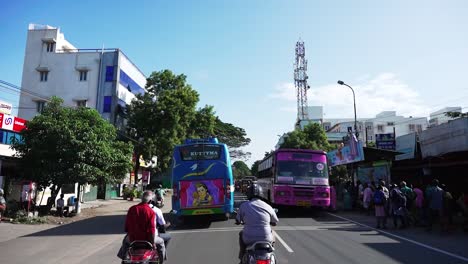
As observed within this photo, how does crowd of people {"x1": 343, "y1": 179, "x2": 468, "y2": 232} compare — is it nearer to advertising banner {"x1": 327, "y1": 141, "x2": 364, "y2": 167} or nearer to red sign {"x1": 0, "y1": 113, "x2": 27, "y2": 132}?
advertising banner {"x1": 327, "y1": 141, "x2": 364, "y2": 167}

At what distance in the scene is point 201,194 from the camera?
15.5m

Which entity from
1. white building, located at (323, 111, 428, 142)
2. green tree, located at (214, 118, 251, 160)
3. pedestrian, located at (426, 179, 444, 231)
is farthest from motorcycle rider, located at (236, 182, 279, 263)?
white building, located at (323, 111, 428, 142)

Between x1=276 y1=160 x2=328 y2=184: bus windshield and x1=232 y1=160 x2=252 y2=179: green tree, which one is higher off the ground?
x1=232 y1=160 x2=252 y2=179: green tree

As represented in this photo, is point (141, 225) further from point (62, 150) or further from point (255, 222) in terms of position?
point (62, 150)

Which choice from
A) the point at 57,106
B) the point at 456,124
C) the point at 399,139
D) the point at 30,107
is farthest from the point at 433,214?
the point at 30,107

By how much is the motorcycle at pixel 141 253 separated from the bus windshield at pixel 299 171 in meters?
13.2

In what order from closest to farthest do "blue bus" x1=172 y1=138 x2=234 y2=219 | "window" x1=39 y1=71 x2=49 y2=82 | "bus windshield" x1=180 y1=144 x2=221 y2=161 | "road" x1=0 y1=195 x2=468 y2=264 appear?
"road" x1=0 y1=195 x2=468 y2=264 < "blue bus" x1=172 y1=138 x2=234 y2=219 < "bus windshield" x1=180 y1=144 x2=221 y2=161 < "window" x1=39 y1=71 x2=49 y2=82

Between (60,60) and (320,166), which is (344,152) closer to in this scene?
(320,166)

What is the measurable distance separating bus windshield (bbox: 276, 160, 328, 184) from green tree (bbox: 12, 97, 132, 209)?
334 inches

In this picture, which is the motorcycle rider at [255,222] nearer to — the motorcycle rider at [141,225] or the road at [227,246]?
the motorcycle rider at [141,225]

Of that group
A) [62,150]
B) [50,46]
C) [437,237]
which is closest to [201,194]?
[62,150]

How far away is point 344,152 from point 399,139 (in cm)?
352

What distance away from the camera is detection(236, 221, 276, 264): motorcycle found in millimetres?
6047

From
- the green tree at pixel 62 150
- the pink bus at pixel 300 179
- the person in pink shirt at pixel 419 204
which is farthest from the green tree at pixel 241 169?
the person in pink shirt at pixel 419 204
